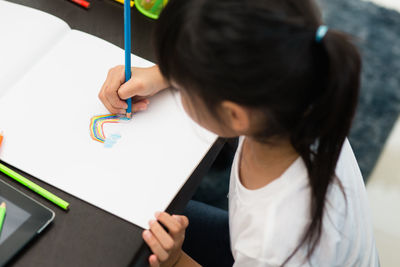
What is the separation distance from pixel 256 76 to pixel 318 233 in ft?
0.72

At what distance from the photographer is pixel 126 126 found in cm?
62

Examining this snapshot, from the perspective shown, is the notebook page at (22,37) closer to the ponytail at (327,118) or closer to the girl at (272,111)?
the girl at (272,111)

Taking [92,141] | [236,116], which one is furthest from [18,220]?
[236,116]

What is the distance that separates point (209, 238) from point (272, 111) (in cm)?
38

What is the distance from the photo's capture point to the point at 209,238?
2.47 ft

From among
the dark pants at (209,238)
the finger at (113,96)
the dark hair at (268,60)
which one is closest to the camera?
the dark hair at (268,60)

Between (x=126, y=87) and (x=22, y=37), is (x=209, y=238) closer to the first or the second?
(x=126, y=87)

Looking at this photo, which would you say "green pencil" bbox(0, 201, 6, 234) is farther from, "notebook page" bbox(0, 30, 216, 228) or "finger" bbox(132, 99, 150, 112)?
"finger" bbox(132, 99, 150, 112)

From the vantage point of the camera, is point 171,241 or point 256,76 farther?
point 171,241

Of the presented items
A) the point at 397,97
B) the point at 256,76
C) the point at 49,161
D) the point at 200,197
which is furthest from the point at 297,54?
the point at 397,97

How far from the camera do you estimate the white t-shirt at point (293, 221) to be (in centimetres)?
51

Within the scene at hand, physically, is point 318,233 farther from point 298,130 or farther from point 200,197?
point 200,197

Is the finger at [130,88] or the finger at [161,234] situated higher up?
Result: the finger at [130,88]

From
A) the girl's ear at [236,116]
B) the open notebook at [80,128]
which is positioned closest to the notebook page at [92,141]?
the open notebook at [80,128]
